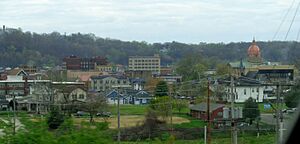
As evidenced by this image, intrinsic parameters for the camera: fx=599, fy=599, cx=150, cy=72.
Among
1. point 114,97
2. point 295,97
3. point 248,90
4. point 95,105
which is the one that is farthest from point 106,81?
point 295,97

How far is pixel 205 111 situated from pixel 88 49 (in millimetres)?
55139

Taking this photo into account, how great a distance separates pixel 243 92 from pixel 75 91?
846cm

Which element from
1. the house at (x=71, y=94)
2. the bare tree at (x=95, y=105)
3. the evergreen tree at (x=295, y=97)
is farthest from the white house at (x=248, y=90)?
the evergreen tree at (x=295, y=97)

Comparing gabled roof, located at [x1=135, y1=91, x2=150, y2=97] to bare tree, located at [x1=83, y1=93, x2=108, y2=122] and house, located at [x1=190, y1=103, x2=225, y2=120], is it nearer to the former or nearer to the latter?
house, located at [x1=190, y1=103, x2=225, y2=120]

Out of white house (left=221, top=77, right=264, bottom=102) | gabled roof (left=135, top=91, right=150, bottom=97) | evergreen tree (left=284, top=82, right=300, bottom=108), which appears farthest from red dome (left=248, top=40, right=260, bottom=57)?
evergreen tree (left=284, top=82, right=300, bottom=108)

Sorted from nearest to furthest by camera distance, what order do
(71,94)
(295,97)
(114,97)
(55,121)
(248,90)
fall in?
(295,97) → (55,121) → (248,90) → (71,94) → (114,97)

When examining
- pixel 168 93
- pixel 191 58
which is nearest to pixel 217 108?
pixel 168 93

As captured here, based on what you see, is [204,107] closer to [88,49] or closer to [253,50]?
[253,50]

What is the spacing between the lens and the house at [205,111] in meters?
22.0

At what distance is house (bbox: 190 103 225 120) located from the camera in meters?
22.0

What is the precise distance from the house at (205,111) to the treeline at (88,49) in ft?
94.0

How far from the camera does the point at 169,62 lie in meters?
79.9

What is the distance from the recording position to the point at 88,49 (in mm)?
77188

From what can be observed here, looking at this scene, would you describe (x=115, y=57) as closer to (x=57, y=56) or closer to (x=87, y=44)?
(x=87, y=44)
